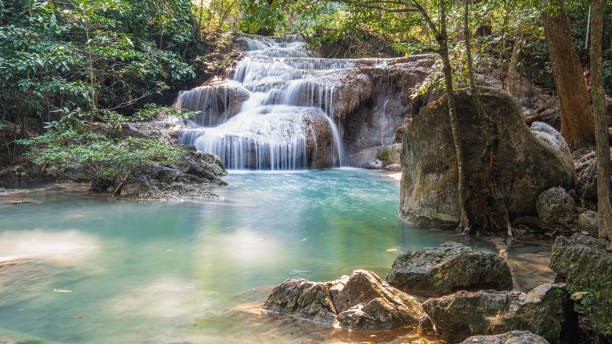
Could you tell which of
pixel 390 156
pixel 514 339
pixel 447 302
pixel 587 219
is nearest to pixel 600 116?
pixel 587 219

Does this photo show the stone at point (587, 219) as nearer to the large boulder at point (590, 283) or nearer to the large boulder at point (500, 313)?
the large boulder at point (590, 283)

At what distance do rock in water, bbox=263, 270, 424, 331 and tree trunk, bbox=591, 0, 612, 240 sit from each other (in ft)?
7.51

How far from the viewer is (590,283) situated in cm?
235

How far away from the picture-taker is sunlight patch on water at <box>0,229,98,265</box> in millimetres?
4457

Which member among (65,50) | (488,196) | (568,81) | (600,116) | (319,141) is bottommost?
(488,196)

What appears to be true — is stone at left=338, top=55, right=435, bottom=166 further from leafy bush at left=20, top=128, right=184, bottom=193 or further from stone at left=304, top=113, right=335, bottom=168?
leafy bush at left=20, top=128, right=184, bottom=193

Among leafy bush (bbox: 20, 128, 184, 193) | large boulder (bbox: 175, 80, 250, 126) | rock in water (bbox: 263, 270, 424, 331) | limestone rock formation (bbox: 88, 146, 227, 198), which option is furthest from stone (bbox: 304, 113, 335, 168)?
rock in water (bbox: 263, 270, 424, 331)

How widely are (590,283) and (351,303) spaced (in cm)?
157

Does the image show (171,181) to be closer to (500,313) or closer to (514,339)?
(500,313)

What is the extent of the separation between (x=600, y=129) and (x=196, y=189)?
25.7 feet

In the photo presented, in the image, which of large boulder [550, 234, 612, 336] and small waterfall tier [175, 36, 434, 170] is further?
small waterfall tier [175, 36, 434, 170]

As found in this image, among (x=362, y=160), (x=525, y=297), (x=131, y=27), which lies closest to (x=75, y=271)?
(x=525, y=297)

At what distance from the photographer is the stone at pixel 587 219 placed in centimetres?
504

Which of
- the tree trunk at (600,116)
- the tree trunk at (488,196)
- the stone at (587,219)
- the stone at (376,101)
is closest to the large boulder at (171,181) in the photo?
the tree trunk at (488,196)
